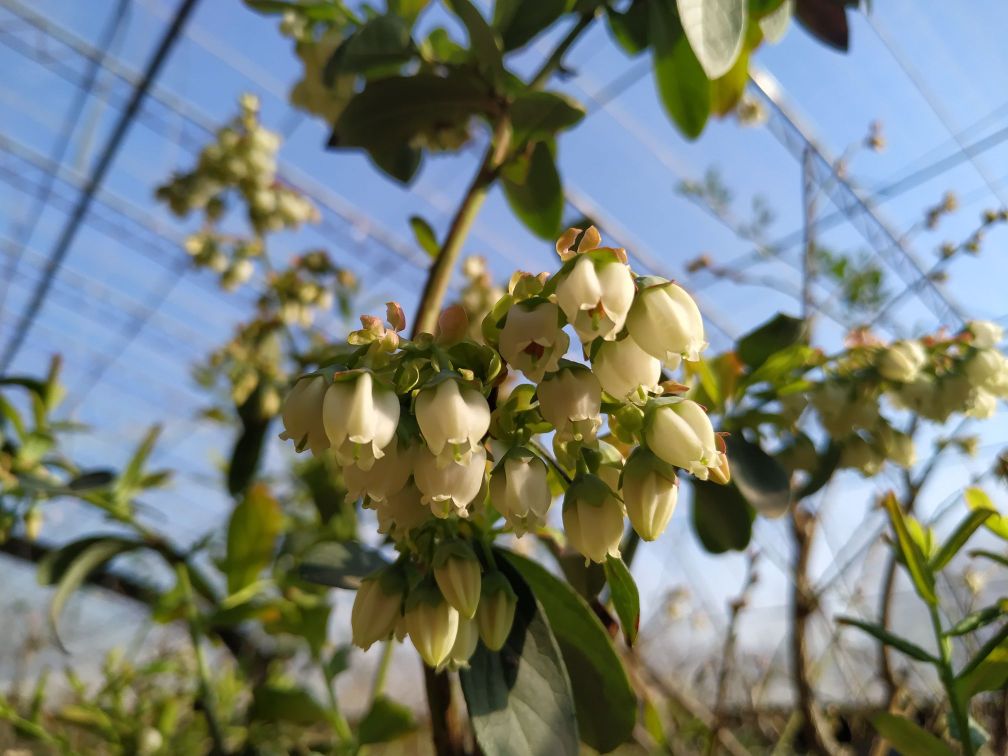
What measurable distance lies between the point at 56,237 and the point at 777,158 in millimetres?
5769

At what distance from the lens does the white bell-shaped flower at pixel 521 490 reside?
0.35 metres

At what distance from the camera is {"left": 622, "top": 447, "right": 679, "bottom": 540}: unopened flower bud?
36cm

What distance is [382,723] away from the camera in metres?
0.65

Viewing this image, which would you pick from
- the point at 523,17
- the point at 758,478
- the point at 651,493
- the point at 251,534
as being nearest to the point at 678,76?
the point at 523,17

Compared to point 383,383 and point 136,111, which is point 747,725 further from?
point 136,111

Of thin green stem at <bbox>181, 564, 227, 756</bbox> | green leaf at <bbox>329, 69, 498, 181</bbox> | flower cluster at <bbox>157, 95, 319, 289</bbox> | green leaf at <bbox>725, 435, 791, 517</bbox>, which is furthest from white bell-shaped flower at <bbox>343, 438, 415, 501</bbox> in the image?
flower cluster at <bbox>157, 95, 319, 289</bbox>

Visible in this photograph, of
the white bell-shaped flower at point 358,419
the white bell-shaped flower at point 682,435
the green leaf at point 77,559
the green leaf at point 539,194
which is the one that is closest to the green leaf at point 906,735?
the white bell-shaped flower at point 682,435

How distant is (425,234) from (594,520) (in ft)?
1.35

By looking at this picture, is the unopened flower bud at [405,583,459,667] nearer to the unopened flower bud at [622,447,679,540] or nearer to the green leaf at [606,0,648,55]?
the unopened flower bud at [622,447,679,540]

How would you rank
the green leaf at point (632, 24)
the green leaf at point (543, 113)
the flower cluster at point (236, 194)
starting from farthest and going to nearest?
the flower cluster at point (236, 194)
the green leaf at point (632, 24)
the green leaf at point (543, 113)

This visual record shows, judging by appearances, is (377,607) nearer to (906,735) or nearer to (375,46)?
(906,735)

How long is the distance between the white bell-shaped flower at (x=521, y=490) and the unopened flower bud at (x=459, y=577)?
31mm

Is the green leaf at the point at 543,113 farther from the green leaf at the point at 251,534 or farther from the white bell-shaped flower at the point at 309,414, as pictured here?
the green leaf at the point at 251,534

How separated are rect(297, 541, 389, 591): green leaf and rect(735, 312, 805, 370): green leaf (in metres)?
0.33
